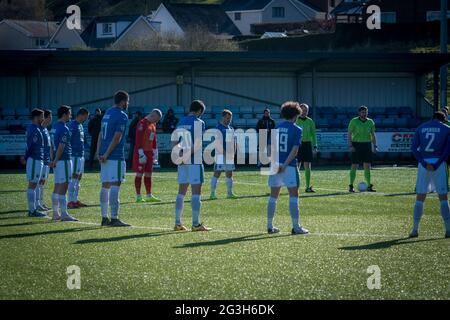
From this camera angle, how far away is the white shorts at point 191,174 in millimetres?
16797

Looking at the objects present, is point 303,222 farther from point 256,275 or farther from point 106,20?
point 106,20

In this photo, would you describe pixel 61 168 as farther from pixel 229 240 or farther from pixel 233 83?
pixel 233 83

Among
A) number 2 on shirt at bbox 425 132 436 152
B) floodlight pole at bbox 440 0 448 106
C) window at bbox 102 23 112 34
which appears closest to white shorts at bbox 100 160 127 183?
number 2 on shirt at bbox 425 132 436 152

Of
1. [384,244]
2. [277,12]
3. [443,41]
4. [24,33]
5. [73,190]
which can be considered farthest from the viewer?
[277,12]

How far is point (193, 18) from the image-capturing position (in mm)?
100312

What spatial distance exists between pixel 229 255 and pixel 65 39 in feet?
247

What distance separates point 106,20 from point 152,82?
50044mm

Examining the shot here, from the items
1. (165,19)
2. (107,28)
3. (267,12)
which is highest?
(267,12)

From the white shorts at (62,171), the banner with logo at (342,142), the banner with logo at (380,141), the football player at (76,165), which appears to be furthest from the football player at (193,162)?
the banner with logo at (380,141)

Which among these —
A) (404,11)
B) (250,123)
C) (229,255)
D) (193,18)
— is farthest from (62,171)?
(193,18)

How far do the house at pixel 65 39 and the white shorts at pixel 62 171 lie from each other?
66.3 metres

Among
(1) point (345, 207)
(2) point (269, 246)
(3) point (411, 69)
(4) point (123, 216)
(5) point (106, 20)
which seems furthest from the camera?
(5) point (106, 20)

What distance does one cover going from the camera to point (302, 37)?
2918 inches
